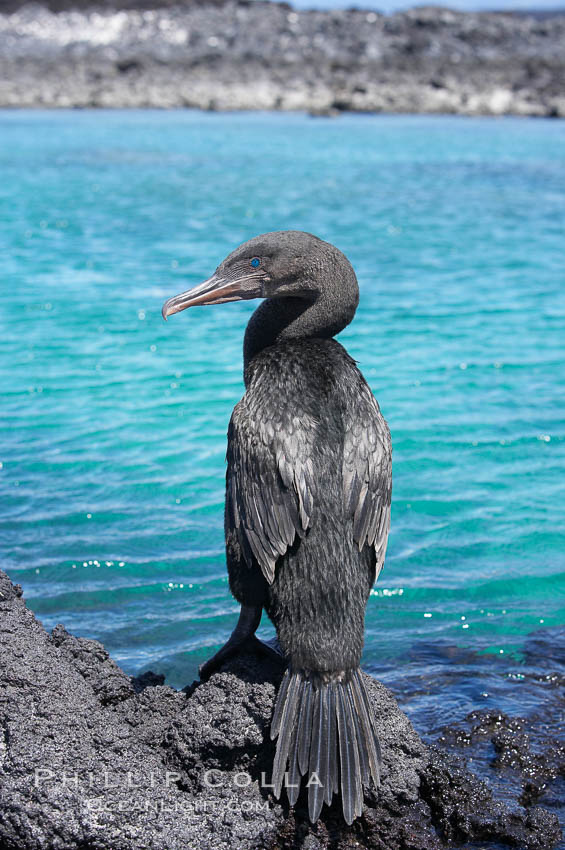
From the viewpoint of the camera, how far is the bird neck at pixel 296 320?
2982 millimetres

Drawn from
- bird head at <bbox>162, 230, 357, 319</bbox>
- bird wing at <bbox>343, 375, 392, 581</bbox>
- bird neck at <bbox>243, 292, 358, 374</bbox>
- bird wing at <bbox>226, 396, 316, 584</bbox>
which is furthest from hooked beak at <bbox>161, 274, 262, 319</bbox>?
bird wing at <bbox>343, 375, 392, 581</bbox>

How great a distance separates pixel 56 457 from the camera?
19.4ft

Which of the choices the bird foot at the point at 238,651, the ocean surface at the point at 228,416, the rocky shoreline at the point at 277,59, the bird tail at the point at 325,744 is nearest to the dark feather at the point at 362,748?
the bird tail at the point at 325,744

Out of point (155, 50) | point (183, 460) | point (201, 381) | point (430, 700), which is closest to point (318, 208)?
point (201, 381)

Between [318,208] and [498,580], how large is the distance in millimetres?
11196

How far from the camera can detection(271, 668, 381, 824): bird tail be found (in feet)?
8.10

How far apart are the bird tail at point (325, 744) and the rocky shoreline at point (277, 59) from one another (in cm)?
3873

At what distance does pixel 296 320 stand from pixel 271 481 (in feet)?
1.83

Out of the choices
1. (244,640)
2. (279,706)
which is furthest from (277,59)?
→ (279,706)

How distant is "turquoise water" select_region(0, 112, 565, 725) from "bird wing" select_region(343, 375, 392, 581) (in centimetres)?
96

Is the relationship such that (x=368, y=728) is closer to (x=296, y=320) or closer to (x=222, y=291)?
(x=296, y=320)

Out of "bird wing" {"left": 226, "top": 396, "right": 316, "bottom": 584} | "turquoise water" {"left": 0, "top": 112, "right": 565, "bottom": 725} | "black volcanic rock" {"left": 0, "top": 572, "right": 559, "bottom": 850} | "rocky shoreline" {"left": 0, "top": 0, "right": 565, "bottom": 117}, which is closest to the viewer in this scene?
"black volcanic rock" {"left": 0, "top": 572, "right": 559, "bottom": 850}

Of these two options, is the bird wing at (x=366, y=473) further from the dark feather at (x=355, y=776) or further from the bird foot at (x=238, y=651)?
the dark feather at (x=355, y=776)

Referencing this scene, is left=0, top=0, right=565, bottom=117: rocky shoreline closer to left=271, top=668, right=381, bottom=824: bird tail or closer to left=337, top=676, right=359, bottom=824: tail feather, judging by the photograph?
left=271, top=668, right=381, bottom=824: bird tail
